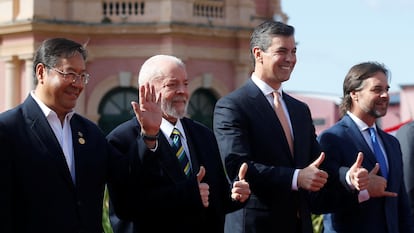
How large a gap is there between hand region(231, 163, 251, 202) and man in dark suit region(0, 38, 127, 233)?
0.82 meters

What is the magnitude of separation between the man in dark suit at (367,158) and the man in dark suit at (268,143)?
522mm

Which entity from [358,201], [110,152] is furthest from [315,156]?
[110,152]

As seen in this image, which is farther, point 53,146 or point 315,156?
point 315,156

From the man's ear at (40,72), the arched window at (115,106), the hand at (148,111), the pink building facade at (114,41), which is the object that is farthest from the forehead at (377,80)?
the arched window at (115,106)

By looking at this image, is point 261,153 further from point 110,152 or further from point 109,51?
point 109,51

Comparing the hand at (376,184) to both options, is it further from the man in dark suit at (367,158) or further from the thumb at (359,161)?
the thumb at (359,161)

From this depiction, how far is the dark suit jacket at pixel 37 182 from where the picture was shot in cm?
554

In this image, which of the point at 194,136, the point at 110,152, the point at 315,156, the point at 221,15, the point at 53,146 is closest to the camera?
the point at 53,146

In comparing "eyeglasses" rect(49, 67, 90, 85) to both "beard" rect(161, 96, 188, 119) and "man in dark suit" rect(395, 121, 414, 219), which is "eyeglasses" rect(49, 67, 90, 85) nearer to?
"beard" rect(161, 96, 188, 119)

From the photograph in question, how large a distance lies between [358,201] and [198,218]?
1471 millimetres

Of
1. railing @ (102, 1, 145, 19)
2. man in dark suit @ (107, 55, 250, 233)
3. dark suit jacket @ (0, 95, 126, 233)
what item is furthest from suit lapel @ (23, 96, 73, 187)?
railing @ (102, 1, 145, 19)

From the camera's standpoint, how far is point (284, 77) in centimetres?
689

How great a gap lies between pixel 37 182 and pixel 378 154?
9.93 feet

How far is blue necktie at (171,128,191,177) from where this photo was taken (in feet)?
21.0
